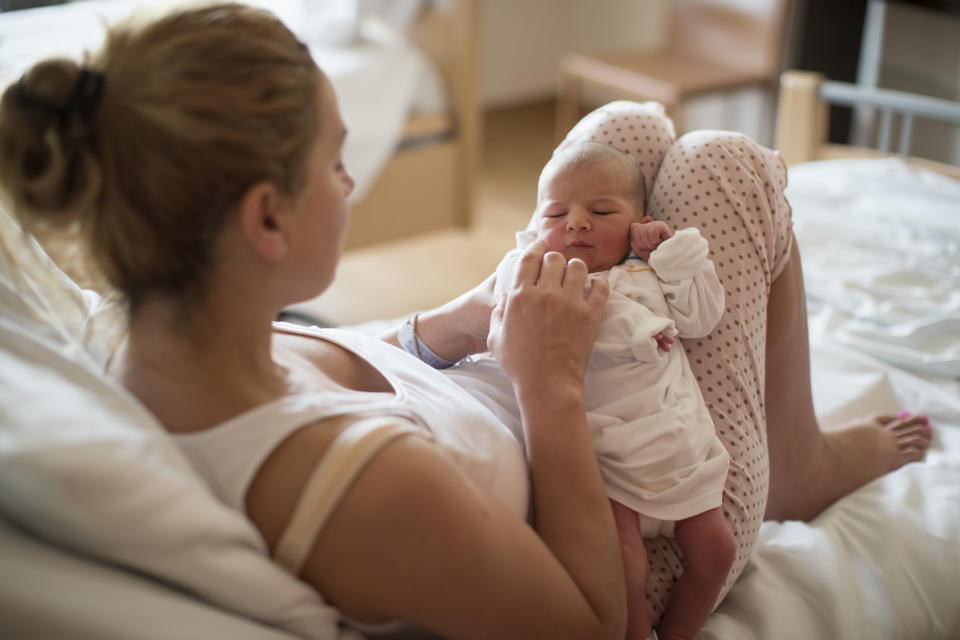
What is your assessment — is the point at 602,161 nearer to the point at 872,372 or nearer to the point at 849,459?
the point at 849,459

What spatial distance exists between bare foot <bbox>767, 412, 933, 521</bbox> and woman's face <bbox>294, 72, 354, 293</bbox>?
81cm

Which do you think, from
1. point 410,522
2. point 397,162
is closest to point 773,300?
point 410,522

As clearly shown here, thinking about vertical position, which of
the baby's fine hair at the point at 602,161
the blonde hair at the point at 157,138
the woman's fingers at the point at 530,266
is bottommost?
the woman's fingers at the point at 530,266

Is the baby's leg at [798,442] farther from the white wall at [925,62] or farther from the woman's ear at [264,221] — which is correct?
the white wall at [925,62]

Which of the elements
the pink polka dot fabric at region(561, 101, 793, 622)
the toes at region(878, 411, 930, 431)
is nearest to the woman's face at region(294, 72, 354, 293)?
the pink polka dot fabric at region(561, 101, 793, 622)

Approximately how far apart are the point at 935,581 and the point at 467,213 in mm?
2507

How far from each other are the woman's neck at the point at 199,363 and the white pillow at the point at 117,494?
0.15 ft

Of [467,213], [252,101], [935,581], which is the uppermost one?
[252,101]

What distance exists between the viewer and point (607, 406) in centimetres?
103

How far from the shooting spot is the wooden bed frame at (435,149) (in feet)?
10.2

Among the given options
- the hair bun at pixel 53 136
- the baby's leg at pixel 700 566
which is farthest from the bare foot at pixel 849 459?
the hair bun at pixel 53 136

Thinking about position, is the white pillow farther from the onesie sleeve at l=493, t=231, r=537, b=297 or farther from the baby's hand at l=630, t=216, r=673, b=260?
the baby's hand at l=630, t=216, r=673, b=260

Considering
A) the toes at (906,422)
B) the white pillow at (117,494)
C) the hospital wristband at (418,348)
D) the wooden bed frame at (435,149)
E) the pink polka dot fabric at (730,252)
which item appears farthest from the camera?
the wooden bed frame at (435,149)

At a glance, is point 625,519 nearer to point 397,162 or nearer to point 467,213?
point 397,162
